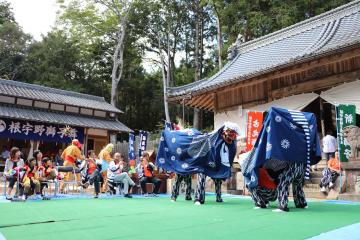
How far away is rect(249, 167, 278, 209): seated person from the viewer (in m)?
5.72

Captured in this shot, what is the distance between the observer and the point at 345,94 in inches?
413

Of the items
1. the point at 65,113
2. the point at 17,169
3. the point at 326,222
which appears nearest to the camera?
the point at 326,222

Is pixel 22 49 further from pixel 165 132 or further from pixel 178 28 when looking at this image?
pixel 165 132

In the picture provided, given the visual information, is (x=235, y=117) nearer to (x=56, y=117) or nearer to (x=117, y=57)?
(x=56, y=117)

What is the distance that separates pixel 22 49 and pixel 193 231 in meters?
33.0

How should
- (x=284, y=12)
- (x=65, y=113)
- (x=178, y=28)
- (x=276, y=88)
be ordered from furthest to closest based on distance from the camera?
(x=178, y=28) → (x=65, y=113) → (x=284, y=12) → (x=276, y=88)

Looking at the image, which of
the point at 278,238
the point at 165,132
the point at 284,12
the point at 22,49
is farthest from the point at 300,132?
the point at 22,49

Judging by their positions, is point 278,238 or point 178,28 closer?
point 278,238

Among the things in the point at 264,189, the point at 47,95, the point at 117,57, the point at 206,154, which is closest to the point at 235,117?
the point at 206,154

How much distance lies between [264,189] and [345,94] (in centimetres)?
620

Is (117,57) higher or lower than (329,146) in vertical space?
higher

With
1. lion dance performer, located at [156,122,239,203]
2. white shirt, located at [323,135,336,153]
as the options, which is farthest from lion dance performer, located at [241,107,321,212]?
white shirt, located at [323,135,336,153]

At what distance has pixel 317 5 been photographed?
853 inches

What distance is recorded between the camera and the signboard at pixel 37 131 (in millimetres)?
19062
